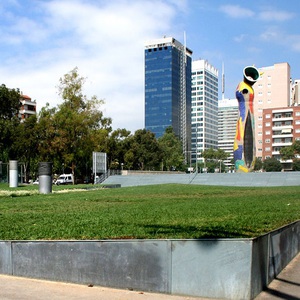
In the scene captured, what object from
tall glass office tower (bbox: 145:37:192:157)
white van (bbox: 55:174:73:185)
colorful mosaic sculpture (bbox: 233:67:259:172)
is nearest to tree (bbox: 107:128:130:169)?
white van (bbox: 55:174:73:185)

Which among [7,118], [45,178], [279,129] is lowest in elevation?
A: [45,178]

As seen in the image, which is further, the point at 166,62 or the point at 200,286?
the point at 166,62

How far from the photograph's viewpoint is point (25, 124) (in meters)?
52.9

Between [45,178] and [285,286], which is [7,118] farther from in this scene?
[285,286]

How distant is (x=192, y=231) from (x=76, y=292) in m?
3.18

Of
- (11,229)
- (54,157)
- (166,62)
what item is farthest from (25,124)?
(166,62)

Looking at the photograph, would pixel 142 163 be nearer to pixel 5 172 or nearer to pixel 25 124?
pixel 25 124

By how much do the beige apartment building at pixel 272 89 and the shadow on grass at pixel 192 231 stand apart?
421 feet

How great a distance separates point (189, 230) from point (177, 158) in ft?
290

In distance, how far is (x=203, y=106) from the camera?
179250mm

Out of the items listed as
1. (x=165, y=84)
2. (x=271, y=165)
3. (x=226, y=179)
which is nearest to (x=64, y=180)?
(x=226, y=179)

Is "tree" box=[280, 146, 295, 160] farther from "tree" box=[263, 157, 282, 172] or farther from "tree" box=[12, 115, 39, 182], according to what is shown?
"tree" box=[12, 115, 39, 182]

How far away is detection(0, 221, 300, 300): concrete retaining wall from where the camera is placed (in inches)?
218

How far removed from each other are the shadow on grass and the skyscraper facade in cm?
16653
